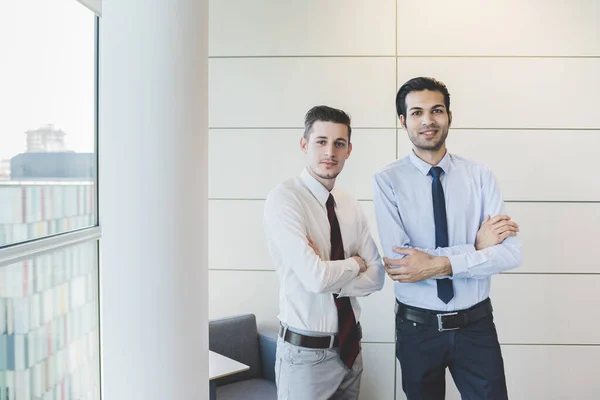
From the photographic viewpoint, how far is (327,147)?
2406 mm

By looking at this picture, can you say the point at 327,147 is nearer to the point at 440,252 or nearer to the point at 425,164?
the point at 425,164

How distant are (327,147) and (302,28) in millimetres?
1782

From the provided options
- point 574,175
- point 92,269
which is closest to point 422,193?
point 574,175

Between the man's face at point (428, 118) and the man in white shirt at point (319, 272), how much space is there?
336mm

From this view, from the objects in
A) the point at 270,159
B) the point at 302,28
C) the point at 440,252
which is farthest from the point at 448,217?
the point at 302,28

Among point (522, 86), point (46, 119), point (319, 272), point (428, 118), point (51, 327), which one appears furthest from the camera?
point (522, 86)

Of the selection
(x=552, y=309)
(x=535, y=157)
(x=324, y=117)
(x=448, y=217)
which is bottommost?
(x=552, y=309)

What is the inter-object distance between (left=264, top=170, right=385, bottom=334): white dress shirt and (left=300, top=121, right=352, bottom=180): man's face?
0.08m

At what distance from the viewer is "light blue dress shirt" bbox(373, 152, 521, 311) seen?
7.96ft

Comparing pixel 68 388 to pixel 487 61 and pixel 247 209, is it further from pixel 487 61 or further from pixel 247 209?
pixel 487 61

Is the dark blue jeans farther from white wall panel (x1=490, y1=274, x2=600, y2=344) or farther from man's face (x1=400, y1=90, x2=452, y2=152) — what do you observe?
white wall panel (x1=490, y1=274, x2=600, y2=344)

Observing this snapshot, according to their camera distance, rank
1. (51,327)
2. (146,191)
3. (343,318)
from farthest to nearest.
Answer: (51,327), (343,318), (146,191)

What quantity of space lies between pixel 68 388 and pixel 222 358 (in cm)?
95

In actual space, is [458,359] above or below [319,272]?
below
